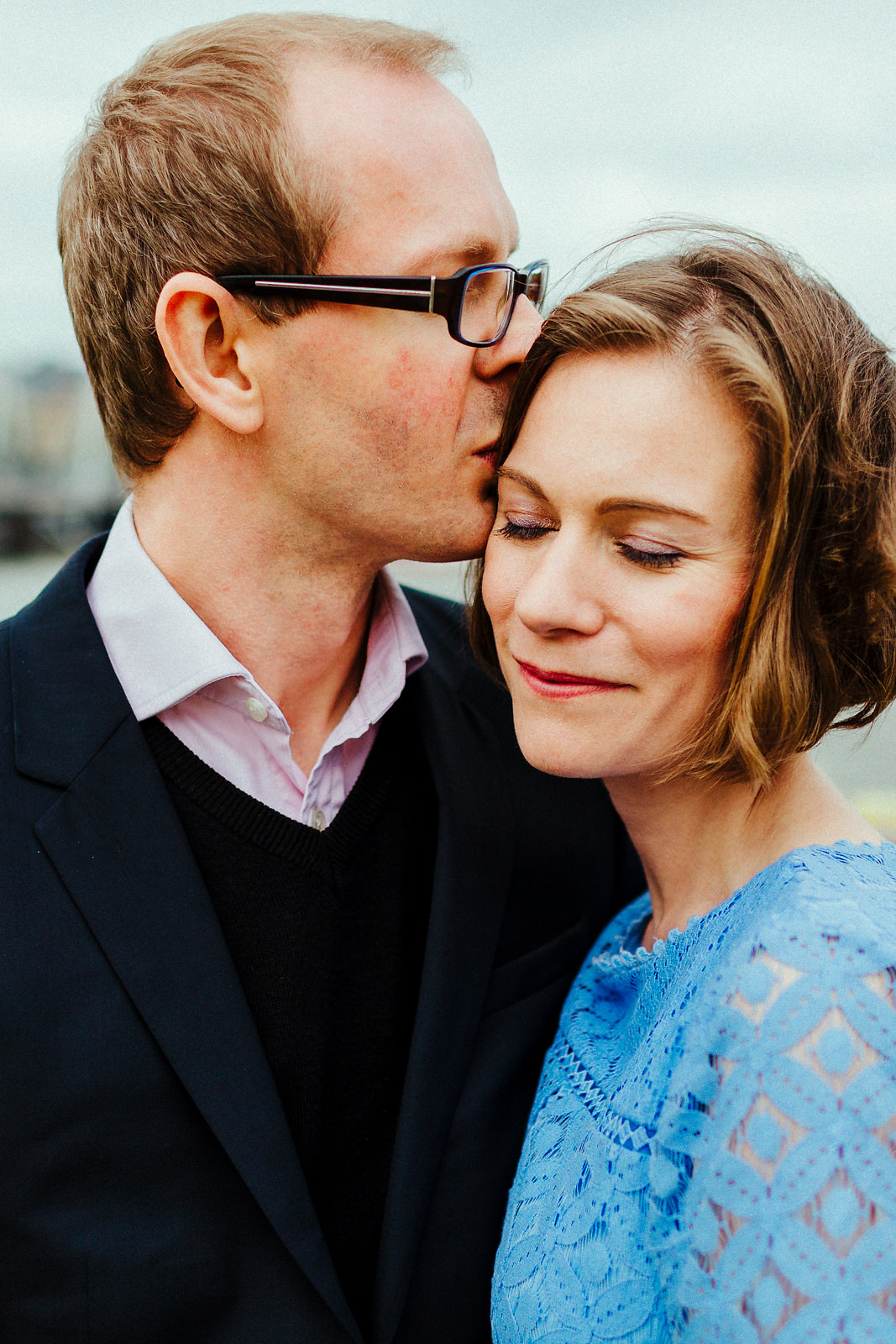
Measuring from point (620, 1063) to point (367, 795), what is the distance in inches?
26.6

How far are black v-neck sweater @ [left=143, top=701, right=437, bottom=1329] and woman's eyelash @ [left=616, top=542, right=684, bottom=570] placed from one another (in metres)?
0.76

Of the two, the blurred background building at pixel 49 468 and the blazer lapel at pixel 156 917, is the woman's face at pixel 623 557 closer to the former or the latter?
the blazer lapel at pixel 156 917

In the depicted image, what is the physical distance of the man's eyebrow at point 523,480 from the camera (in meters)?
1.72

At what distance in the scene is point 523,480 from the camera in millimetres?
1769

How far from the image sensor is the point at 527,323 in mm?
2070

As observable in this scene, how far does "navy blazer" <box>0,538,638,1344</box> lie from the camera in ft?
5.24

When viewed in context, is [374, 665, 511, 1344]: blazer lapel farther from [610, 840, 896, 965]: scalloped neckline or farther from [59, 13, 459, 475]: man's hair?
[59, 13, 459, 475]: man's hair

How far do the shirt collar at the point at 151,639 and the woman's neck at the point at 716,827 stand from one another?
1.88 ft

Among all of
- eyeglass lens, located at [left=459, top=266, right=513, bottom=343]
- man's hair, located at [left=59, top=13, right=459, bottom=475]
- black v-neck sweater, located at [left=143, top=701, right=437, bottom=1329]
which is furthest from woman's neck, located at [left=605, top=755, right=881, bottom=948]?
man's hair, located at [left=59, top=13, right=459, bottom=475]

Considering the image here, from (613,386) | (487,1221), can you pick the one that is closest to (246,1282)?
(487,1221)

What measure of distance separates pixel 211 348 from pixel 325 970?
1165 mm

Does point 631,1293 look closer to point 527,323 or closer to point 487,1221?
point 487,1221

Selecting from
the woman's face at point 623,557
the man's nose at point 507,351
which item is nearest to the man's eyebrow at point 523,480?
the woman's face at point 623,557

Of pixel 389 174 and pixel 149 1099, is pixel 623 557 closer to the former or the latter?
pixel 389 174
